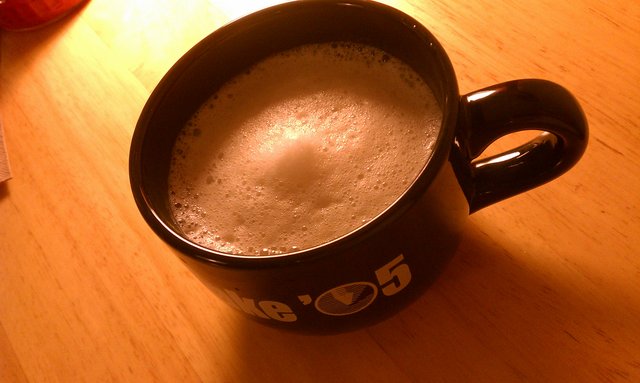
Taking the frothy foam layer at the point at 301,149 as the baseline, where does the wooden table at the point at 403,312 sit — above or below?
below

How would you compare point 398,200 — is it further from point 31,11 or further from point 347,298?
point 31,11

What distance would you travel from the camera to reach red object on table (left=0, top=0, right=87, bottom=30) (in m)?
0.68

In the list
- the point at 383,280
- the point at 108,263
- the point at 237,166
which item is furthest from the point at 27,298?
the point at 383,280

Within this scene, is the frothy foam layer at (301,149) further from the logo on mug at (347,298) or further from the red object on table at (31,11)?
the red object on table at (31,11)

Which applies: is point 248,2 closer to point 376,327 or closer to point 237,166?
point 237,166

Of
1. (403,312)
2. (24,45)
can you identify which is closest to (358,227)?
(403,312)

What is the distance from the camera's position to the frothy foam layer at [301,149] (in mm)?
354

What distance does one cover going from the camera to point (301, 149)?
15.7 inches

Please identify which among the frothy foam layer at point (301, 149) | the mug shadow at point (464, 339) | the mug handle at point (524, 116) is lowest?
the mug shadow at point (464, 339)

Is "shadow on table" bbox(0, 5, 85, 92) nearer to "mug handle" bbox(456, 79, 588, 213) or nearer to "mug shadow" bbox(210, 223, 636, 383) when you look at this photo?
"mug shadow" bbox(210, 223, 636, 383)

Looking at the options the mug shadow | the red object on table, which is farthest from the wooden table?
the red object on table

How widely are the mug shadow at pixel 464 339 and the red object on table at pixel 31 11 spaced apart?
49 cm

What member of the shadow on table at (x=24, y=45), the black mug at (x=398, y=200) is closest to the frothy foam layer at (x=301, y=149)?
the black mug at (x=398, y=200)

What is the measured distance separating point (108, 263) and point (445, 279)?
11.1 inches
